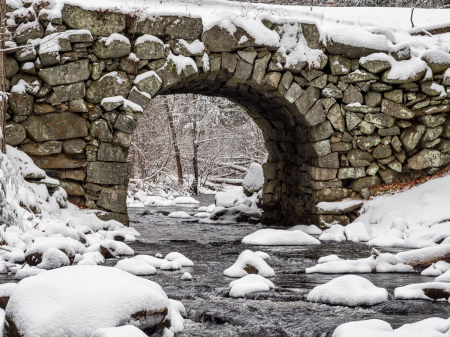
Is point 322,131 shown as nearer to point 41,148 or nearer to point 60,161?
point 60,161

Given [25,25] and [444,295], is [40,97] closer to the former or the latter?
[25,25]

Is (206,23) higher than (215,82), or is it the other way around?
(206,23)

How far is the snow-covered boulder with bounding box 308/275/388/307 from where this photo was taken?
11.5ft

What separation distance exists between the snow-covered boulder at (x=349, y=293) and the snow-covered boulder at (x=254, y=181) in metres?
7.36

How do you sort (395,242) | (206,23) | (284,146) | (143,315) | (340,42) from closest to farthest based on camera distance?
(143,315) → (395,242) → (206,23) → (340,42) → (284,146)

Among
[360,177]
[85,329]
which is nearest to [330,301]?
[85,329]

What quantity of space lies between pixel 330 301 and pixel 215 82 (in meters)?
5.10

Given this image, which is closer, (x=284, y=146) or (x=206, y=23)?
(x=206, y=23)

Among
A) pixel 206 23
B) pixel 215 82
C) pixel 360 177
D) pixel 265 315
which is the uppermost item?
pixel 206 23

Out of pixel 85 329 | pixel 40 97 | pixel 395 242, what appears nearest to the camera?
pixel 85 329

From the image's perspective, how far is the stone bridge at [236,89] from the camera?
262 inches

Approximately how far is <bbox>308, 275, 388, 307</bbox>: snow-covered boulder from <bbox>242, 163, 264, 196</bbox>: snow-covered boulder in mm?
7358

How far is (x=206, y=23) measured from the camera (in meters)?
7.26

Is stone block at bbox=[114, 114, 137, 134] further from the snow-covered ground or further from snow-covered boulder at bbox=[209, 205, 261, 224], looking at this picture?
snow-covered boulder at bbox=[209, 205, 261, 224]
